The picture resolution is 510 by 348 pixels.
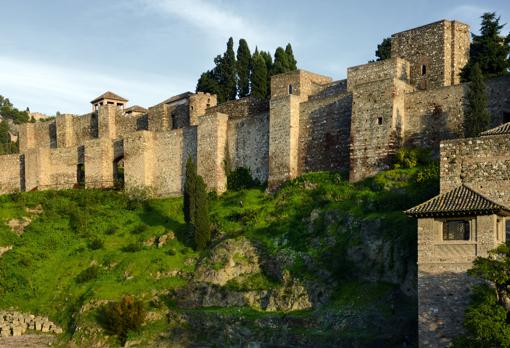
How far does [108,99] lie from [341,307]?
33168mm

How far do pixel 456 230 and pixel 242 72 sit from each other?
33000 mm

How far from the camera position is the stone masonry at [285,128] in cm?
3719

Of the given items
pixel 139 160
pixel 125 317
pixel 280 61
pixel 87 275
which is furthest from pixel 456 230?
pixel 280 61

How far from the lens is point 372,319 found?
97.7 feet

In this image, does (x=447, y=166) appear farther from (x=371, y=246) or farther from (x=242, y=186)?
(x=242, y=186)

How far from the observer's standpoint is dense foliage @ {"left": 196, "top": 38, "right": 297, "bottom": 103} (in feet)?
183

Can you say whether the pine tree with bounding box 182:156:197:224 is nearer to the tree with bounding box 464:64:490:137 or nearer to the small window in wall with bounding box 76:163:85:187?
the tree with bounding box 464:64:490:137

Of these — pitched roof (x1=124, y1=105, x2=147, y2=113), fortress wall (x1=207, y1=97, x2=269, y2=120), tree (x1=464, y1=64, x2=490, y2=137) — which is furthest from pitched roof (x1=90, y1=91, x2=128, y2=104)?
tree (x1=464, y1=64, x2=490, y2=137)

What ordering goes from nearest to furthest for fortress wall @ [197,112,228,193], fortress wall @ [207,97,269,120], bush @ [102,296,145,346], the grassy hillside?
the grassy hillside, bush @ [102,296,145,346], fortress wall @ [197,112,228,193], fortress wall @ [207,97,269,120]

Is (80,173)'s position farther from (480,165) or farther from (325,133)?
(480,165)

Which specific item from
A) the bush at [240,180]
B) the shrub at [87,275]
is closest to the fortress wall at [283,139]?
the bush at [240,180]

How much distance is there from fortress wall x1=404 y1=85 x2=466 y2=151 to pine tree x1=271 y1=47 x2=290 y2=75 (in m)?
19.8

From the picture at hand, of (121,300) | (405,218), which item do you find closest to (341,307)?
(405,218)

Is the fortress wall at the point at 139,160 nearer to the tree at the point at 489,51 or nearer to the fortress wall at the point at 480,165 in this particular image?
the tree at the point at 489,51
